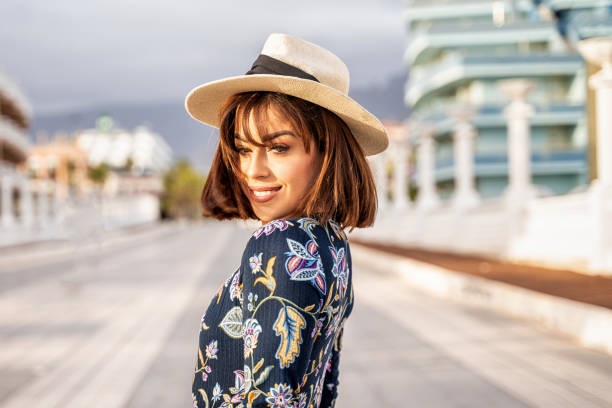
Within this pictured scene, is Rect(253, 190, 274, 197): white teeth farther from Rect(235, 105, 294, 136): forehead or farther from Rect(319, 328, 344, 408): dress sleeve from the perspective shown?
Rect(319, 328, 344, 408): dress sleeve

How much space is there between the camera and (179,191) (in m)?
145

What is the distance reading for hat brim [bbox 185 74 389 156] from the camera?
1.50 m

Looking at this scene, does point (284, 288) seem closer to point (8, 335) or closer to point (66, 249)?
point (8, 335)

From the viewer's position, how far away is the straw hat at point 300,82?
1503 millimetres

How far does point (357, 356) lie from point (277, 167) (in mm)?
5280

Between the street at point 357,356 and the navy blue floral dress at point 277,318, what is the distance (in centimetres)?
351

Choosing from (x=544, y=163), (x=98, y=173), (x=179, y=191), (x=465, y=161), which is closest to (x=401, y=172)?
(x=465, y=161)

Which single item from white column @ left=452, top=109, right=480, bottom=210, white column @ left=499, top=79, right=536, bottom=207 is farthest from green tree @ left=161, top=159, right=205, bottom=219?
white column @ left=499, top=79, right=536, bottom=207

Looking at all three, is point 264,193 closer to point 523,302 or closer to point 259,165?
point 259,165

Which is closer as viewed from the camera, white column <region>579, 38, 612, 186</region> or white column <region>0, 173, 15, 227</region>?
white column <region>579, 38, 612, 186</region>

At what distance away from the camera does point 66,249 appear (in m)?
30.2

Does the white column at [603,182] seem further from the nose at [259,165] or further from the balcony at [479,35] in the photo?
the balcony at [479,35]

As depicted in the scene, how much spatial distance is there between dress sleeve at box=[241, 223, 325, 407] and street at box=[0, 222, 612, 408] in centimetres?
364

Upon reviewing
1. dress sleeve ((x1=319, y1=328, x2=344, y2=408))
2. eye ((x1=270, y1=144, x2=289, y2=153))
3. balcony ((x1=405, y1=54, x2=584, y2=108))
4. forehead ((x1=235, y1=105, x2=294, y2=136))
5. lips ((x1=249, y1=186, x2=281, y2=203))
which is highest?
balcony ((x1=405, y1=54, x2=584, y2=108))
